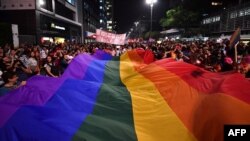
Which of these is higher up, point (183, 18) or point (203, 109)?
point (183, 18)

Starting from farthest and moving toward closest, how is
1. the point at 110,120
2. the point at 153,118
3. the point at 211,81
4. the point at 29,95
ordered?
1. the point at 211,81
2. the point at 29,95
3. the point at 153,118
4. the point at 110,120

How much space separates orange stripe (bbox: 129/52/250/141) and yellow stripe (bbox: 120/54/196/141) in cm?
13

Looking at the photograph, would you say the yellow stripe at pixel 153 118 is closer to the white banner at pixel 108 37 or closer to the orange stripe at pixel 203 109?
the orange stripe at pixel 203 109

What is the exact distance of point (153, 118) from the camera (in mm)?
5051

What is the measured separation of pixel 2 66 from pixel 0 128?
7.62 meters

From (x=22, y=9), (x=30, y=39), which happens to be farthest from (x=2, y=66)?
(x=22, y=9)

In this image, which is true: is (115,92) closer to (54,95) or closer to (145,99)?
(145,99)

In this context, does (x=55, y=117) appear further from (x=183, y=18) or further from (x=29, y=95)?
(x=183, y=18)

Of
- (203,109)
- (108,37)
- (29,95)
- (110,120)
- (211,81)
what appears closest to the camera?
(110,120)

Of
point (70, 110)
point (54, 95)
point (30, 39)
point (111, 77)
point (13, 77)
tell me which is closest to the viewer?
point (70, 110)

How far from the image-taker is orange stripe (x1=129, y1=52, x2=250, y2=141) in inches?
165

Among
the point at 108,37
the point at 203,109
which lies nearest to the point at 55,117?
the point at 203,109

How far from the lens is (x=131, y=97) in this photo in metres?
6.23

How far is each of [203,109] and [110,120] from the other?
5.37 feet
